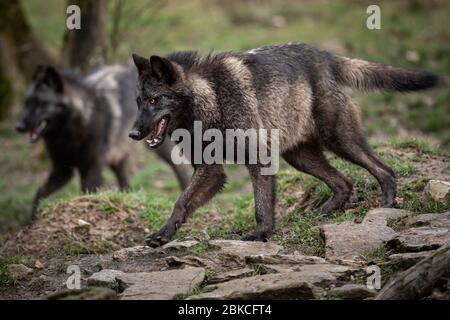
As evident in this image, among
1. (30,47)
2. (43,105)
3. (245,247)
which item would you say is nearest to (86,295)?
(245,247)

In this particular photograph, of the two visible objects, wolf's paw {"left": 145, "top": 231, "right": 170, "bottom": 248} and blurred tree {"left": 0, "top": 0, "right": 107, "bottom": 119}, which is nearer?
wolf's paw {"left": 145, "top": 231, "right": 170, "bottom": 248}

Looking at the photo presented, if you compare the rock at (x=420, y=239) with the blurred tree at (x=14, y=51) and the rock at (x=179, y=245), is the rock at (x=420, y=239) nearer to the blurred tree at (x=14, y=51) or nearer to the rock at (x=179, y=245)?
the rock at (x=179, y=245)

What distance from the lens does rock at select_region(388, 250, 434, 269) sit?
526 centimetres

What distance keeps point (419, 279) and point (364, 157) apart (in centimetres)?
266

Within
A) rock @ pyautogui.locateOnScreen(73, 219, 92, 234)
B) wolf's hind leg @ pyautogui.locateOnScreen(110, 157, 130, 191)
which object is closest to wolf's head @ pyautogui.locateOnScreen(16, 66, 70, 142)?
wolf's hind leg @ pyautogui.locateOnScreen(110, 157, 130, 191)

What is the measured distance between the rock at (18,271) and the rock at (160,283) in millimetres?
1324

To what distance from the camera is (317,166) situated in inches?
297

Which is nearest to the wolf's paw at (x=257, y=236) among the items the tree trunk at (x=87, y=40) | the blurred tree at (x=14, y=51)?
the tree trunk at (x=87, y=40)

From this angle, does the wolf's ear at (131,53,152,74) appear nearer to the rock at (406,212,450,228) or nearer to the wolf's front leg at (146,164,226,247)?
the wolf's front leg at (146,164,226,247)

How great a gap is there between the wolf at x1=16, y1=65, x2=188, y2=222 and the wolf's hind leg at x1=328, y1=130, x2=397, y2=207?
14.5ft

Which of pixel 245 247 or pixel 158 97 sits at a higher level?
pixel 158 97

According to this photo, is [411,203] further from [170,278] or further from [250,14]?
[250,14]

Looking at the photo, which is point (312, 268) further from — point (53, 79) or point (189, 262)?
point (53, 79)

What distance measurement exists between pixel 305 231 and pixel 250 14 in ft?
41.6
